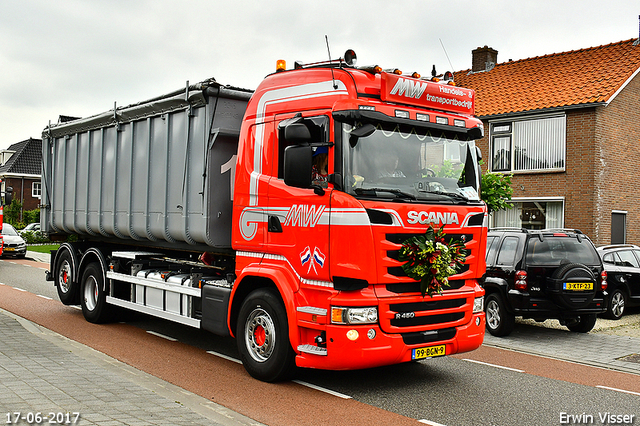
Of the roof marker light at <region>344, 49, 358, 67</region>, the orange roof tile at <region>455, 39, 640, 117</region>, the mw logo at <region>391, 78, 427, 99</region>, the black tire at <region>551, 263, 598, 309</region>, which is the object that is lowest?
the black tire at <region>551, 263, 598, 309</region>

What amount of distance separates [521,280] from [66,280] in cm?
822

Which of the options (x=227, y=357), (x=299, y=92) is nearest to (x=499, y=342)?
(x=227, y=357)

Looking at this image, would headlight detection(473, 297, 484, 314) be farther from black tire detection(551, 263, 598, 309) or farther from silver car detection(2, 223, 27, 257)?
Result: silver car detection(2, 223, 27, 257)

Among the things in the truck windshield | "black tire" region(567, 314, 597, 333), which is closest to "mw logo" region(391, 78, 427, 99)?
the truck windshield

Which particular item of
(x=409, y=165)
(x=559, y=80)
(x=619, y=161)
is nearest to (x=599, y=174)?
(x=619, y=161)

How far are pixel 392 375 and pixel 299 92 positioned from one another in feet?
11.5

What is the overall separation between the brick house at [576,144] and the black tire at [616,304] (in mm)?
6144

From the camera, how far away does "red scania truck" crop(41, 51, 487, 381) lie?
6273mm

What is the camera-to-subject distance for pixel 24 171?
6166cm

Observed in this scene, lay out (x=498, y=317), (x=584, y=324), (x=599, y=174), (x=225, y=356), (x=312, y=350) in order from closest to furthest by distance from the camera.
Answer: (x=312, y=350) < (x=225, y=356) < (x=498, y=317) < (x=584, y=324) < (x=599, y=174)

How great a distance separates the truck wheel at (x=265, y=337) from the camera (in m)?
6.70

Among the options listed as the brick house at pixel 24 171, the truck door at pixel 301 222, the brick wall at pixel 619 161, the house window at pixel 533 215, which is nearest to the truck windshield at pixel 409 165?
the truck door at pixel 301 222

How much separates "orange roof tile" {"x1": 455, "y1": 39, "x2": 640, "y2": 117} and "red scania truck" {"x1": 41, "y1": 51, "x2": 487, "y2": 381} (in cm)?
1378

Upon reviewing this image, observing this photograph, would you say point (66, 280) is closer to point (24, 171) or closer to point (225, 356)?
point (225, 356)
